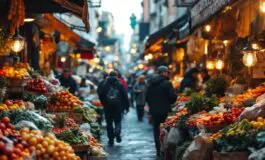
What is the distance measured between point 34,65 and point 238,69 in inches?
266

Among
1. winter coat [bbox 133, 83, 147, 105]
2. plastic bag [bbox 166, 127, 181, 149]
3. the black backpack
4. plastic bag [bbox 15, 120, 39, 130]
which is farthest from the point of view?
winter coat [bbox 133, 83, 147, 105]

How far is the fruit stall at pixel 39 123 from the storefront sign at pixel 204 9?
11.0ft

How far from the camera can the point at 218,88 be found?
47.9 ft

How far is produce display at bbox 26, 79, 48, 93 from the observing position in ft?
43.1

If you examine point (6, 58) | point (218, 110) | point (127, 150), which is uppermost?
point (6, 58)

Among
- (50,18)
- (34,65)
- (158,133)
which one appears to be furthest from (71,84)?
(158,133)

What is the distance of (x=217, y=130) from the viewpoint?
976cm

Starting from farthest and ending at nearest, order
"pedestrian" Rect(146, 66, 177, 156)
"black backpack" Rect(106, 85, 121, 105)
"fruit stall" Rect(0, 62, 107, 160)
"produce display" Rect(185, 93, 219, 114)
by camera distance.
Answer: "black backpack" Rect(106, 85, 121, 105), "pedestrian" Rect(146, 66, 177, 156), "produce display" Rect(185, 93, 219, 114), "fruit stall" Rect(0, 62, 107, 160)

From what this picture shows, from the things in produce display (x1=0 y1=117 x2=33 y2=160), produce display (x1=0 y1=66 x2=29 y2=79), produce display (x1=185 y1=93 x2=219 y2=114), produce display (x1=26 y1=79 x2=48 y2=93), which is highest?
produce display (x1=0 y1=66 x2=29 y2=79)

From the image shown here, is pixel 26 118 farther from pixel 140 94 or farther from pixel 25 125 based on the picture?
pixel 140 94

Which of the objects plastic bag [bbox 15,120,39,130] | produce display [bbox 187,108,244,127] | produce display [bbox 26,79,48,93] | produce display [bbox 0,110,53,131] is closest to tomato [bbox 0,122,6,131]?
plastic bag [bbox 15,120,39,130]

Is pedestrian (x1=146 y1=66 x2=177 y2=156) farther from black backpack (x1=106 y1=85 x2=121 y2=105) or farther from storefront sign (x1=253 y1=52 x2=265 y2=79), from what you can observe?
black backpack (x1=106 y1=85 x2=121 y2=105)

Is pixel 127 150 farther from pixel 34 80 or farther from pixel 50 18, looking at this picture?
pixel 50 18

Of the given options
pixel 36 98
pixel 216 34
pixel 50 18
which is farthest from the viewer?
pixel 50 18
